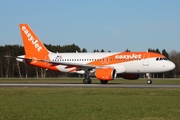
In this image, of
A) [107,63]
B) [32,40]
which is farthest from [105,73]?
[32,40]

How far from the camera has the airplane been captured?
4856cm

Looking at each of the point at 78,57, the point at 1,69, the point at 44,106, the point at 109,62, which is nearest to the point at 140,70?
the point at 109,62

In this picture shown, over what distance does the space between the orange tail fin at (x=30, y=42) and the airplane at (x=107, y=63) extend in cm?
135

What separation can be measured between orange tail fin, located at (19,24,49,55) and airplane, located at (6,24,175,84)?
53.2 inches

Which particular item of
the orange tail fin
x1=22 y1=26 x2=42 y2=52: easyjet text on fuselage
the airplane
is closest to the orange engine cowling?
the airplane

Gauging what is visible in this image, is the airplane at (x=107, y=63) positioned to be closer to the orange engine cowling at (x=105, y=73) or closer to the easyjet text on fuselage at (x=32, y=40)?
the orange engine cowling at (x=105, y=73)

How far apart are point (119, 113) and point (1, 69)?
110189 mm

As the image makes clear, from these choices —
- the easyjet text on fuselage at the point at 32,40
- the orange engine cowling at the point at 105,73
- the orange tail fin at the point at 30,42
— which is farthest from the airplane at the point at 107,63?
the easyjet text on fuselage at the point at 32,40

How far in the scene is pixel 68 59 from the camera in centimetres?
5391

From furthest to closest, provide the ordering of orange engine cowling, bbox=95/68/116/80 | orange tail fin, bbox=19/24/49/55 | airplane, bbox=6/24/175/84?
orange tail fin, bbox=19/24/49/55 → airplane, bbox=6/24/175/84 → orange engine cowling, bbox=95/68/116/80

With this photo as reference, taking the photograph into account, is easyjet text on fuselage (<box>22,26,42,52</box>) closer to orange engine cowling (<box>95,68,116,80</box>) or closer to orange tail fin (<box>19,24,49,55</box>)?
→ orange tail fin (<box>19,24,49,55</box>)

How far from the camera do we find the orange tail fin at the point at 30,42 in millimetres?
56406

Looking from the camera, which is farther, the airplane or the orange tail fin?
the orange tail fin

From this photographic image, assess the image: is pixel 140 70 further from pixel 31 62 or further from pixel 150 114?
pixel 150 114
